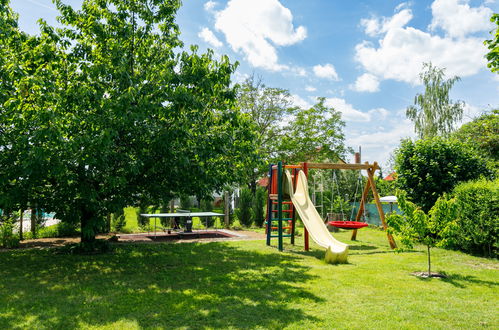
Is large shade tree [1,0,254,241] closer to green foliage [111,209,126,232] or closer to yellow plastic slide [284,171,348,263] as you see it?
yellow plastic slide [284,171,348,263]

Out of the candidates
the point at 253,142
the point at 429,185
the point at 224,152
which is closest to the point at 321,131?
the point at 429,185

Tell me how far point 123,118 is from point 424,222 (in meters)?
6.38

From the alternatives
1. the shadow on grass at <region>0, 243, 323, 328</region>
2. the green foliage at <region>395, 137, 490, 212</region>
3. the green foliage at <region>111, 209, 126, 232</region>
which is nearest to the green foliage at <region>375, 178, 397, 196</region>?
the green foliage at <region>395, 137, 490, 212</region>

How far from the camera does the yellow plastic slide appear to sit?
8.40 m

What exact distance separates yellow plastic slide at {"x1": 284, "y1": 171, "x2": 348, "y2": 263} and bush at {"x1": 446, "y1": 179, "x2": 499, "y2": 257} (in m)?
2.87

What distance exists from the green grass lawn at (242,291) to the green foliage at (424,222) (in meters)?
0.80

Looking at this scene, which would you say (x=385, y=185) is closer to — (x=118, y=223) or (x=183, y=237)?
(x=183, y=237)

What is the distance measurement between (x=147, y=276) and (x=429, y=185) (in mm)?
9413

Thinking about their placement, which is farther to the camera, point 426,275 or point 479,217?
point 479,217

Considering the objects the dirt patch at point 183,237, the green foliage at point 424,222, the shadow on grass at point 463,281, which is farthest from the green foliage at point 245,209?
the shadow on grass at point 463,281

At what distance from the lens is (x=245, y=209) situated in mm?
18250

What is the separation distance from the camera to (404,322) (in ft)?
14.6

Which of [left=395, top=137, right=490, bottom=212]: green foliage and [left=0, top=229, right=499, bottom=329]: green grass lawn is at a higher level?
[left=395, top=137, right=490, bottom=212]: green foliage

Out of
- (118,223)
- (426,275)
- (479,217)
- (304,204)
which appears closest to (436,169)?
(479,217)
